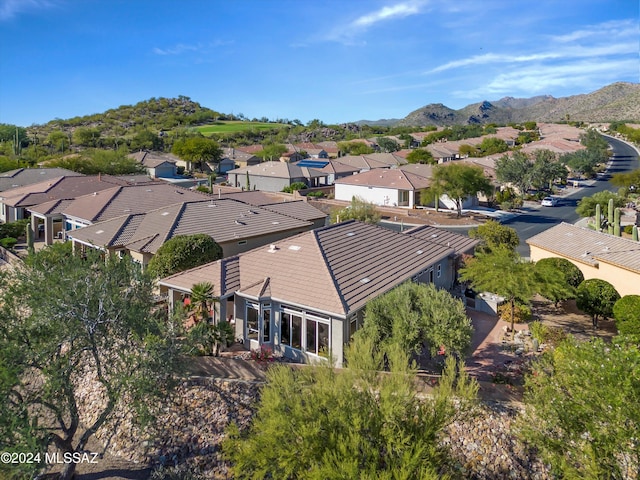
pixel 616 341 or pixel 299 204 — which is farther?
pixel 299 204

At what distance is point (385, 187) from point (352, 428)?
188ft

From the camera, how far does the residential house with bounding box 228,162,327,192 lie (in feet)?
253

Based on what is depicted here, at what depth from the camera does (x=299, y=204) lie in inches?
1722

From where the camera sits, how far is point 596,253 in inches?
1158

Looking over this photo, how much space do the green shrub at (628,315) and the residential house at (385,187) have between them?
4289 cm

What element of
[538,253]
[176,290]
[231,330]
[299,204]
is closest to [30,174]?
[299,204]

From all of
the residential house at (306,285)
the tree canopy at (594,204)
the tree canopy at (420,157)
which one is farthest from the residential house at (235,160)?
the residential house at (306,285)

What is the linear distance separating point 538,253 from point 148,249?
1077 inches

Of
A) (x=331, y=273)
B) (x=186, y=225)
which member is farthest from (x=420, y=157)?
(x=331, y=273)

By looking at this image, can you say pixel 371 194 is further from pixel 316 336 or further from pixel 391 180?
pixel 316 336

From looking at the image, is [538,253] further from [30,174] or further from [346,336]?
[30,174]

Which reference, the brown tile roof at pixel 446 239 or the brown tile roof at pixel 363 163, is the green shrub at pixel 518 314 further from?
Result: the brown tile roof at pixel 363 163

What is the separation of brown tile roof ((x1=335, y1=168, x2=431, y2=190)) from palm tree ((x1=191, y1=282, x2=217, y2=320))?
47.2 metres

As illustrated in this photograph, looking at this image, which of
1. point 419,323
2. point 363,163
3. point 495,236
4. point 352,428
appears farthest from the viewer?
point 363,163
